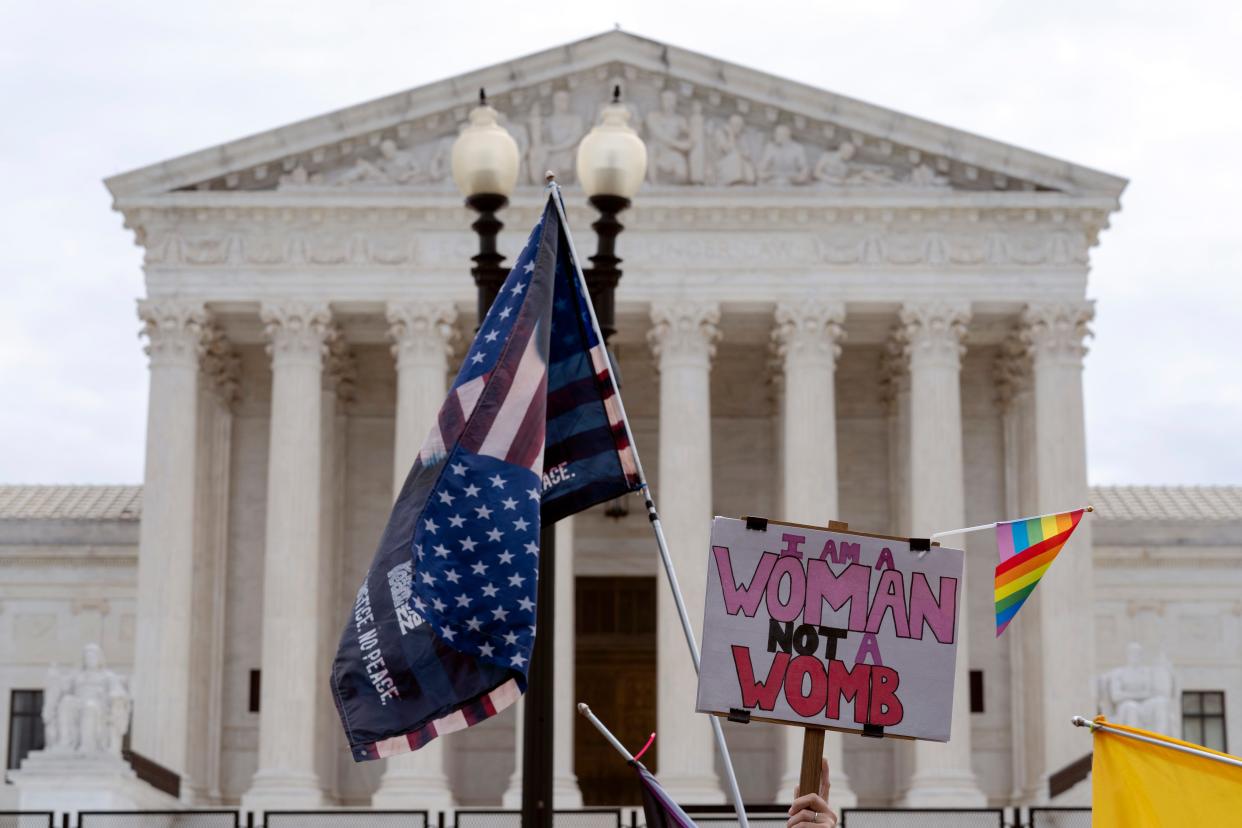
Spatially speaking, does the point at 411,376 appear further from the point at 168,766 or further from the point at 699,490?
the point at 168,766

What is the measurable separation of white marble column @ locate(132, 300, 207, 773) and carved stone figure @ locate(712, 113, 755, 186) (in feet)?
41.4

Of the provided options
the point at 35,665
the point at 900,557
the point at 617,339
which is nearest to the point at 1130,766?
the point at 900,557

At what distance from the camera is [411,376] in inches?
1893

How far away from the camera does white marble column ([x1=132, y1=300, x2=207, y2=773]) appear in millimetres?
46500

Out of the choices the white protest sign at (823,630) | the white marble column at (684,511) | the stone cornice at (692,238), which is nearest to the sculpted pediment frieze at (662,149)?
the stone cornice at (692,238)

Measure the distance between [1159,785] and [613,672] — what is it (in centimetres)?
4523

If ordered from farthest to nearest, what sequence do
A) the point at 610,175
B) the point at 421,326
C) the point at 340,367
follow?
1. the point at 340,367
2. the point at 421,326
3. the point at 610,175

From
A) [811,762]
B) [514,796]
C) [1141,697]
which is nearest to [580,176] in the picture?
[811,762]

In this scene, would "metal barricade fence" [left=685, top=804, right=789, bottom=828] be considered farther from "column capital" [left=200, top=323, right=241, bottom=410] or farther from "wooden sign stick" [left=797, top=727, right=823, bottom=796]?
"wooden sign stick" [left=797, top=727, right=823, bottom=796]

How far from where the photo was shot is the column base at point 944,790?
150 ft

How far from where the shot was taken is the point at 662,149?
4916 centimetres

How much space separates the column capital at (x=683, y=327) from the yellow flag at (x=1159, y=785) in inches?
1537

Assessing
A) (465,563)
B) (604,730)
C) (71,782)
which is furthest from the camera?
(71,782)

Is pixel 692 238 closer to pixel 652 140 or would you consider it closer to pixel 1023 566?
pixel 652 140
